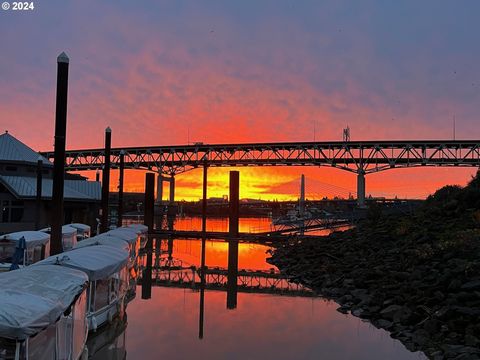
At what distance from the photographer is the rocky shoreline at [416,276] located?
12688mm

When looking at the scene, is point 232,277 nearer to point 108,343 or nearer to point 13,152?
point 108,343

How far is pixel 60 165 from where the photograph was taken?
17.7 metres

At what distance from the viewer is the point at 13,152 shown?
4525 cm

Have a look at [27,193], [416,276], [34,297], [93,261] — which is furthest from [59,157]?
[27,193]

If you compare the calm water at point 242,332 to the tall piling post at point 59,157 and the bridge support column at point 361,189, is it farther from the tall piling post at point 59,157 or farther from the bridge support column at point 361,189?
the bridge support column at point 361,189

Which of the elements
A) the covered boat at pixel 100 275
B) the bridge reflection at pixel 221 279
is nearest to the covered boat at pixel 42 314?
the covered boat at pixel 100 275

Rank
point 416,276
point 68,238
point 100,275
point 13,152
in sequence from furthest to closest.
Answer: point 13,152 < point 68,238 < point 416,276 < point 100,275

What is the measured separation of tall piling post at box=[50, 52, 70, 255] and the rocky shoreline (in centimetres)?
1128

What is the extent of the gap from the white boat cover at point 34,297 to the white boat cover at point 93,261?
149 cm

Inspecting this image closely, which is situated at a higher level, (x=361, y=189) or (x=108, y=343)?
(x=361, y=189)

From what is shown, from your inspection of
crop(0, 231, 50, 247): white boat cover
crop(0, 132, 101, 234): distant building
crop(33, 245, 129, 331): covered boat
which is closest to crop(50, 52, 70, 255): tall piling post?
crop(0, 231, 50, 247): white boat cover

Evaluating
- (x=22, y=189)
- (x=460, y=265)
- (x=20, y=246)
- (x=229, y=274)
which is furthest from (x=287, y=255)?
(x=22, y=189)

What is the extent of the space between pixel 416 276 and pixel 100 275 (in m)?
11.5

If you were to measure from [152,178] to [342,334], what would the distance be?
41.5 m
